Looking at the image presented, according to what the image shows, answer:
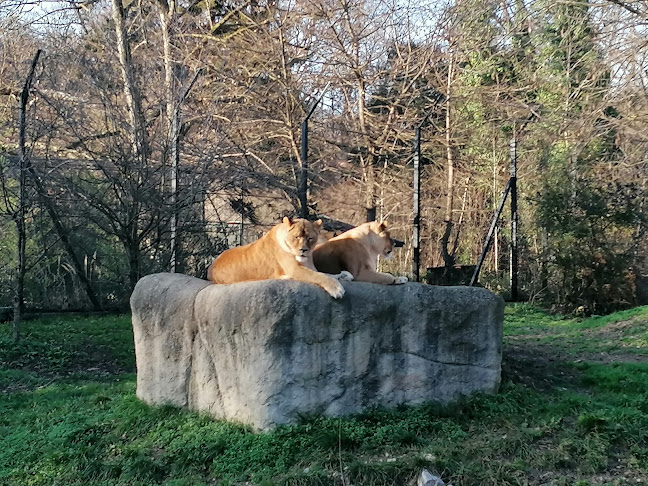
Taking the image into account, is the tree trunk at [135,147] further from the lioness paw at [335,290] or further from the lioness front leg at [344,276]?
the lioness paw at [335,290]

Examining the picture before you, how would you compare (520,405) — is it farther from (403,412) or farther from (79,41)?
(79,41)

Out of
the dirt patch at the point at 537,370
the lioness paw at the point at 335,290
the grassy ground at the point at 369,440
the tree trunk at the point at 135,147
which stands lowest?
the grassy ground at the point at 369,440

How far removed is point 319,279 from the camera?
5.52 meters

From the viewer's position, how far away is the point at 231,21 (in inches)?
687

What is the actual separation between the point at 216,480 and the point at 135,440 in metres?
1.26

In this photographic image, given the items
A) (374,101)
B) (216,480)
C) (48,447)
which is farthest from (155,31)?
(216,480)

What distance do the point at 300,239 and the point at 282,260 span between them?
32 cm

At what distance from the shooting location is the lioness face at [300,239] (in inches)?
223

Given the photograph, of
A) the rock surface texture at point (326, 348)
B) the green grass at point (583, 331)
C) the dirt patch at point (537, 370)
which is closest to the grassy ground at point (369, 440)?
the dirt patch at point (537, 370)

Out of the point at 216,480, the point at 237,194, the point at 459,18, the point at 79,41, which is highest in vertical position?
the point at 79,41

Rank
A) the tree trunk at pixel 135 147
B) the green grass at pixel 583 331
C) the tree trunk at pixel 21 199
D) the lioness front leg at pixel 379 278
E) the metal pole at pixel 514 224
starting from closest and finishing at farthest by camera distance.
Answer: the lioness front leg at pixel 379 278 < the green grass at pixel 583 331 < the tree trunk at pixel 21 199 < the tree trunk at pixel 135 147 < the metal pole at pixel 514 224

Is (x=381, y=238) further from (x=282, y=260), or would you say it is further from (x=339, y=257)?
(x=282, y=260)

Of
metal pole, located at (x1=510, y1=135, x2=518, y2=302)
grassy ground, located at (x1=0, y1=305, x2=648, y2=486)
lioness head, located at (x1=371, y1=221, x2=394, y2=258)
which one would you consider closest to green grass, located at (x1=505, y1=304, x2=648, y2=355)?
metal pole, located at (x1=510, y1=135, x2=518, y2=302)

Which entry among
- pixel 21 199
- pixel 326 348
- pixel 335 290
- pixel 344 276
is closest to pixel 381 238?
pixel 344 276
